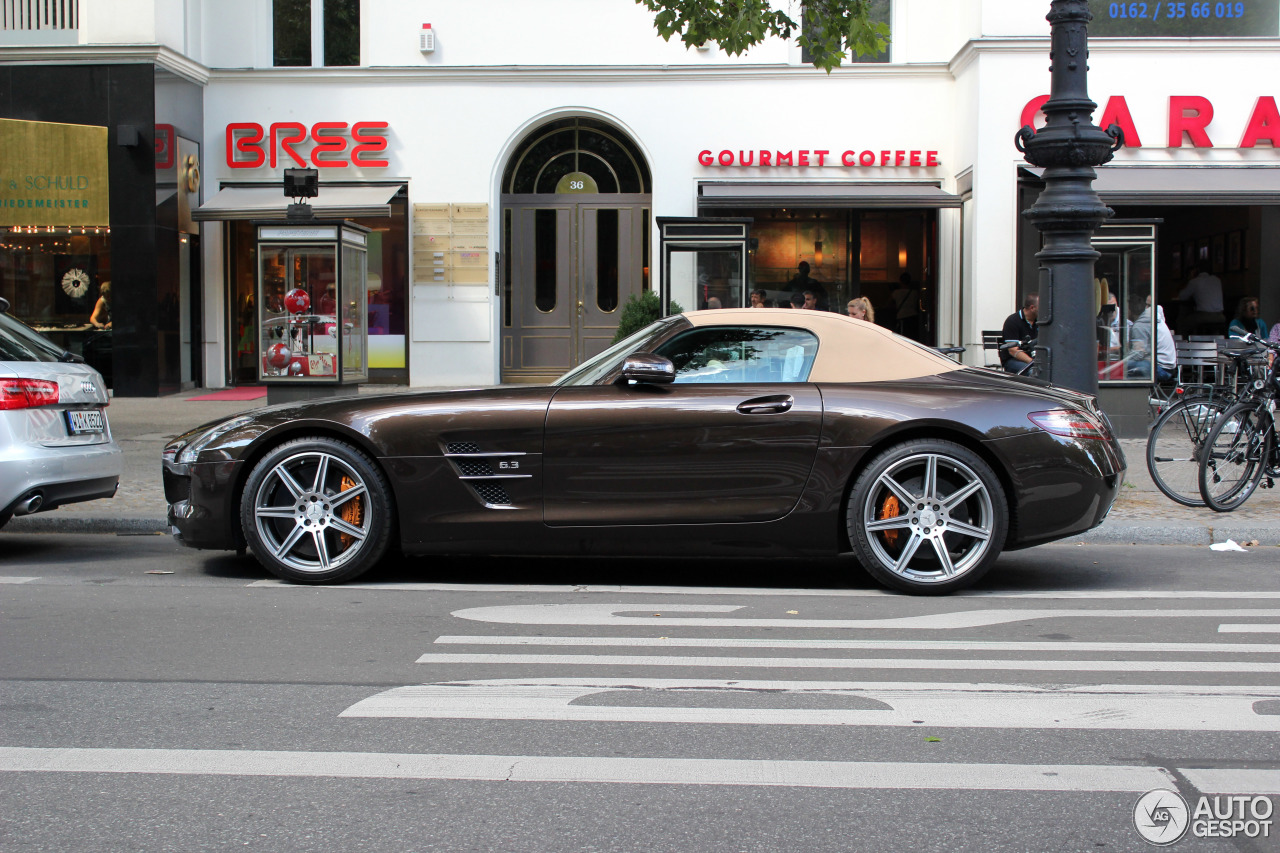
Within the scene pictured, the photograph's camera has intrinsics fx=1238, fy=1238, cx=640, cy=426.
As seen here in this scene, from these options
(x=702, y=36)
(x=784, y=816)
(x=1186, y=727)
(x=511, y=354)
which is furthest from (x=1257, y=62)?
(x=784, y=816)

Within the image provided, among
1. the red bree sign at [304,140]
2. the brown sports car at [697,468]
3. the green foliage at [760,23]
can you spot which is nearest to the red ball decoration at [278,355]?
the red bree sign at [304,140]

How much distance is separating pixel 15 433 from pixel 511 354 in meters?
13.3

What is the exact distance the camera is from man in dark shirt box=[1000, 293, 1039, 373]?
43.9 ft

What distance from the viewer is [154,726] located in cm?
382

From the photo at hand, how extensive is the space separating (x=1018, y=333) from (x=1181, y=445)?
5.31 meters

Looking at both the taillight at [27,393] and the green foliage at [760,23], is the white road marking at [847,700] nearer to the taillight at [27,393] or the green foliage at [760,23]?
the taillight at [27,393]

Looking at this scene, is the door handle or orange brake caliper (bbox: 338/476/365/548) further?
orange brake caliper (bbox: 338/476/365/548)

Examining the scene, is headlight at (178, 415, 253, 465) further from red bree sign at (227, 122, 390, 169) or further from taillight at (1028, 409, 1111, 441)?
red bree sign at (227, 122, 390, 169)

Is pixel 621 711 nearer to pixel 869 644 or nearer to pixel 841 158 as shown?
pixel 869 644

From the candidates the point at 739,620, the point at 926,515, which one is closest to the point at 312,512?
the point at 739,620

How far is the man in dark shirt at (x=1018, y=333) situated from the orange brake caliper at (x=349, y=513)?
29.9ft

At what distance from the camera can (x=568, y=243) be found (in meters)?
19.8

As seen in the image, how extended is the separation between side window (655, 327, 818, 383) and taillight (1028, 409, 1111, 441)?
111 cm

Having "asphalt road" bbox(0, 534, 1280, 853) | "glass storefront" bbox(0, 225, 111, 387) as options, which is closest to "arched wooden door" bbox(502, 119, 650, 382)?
"glass storefront" bbox(0, 225, 111, 387)
